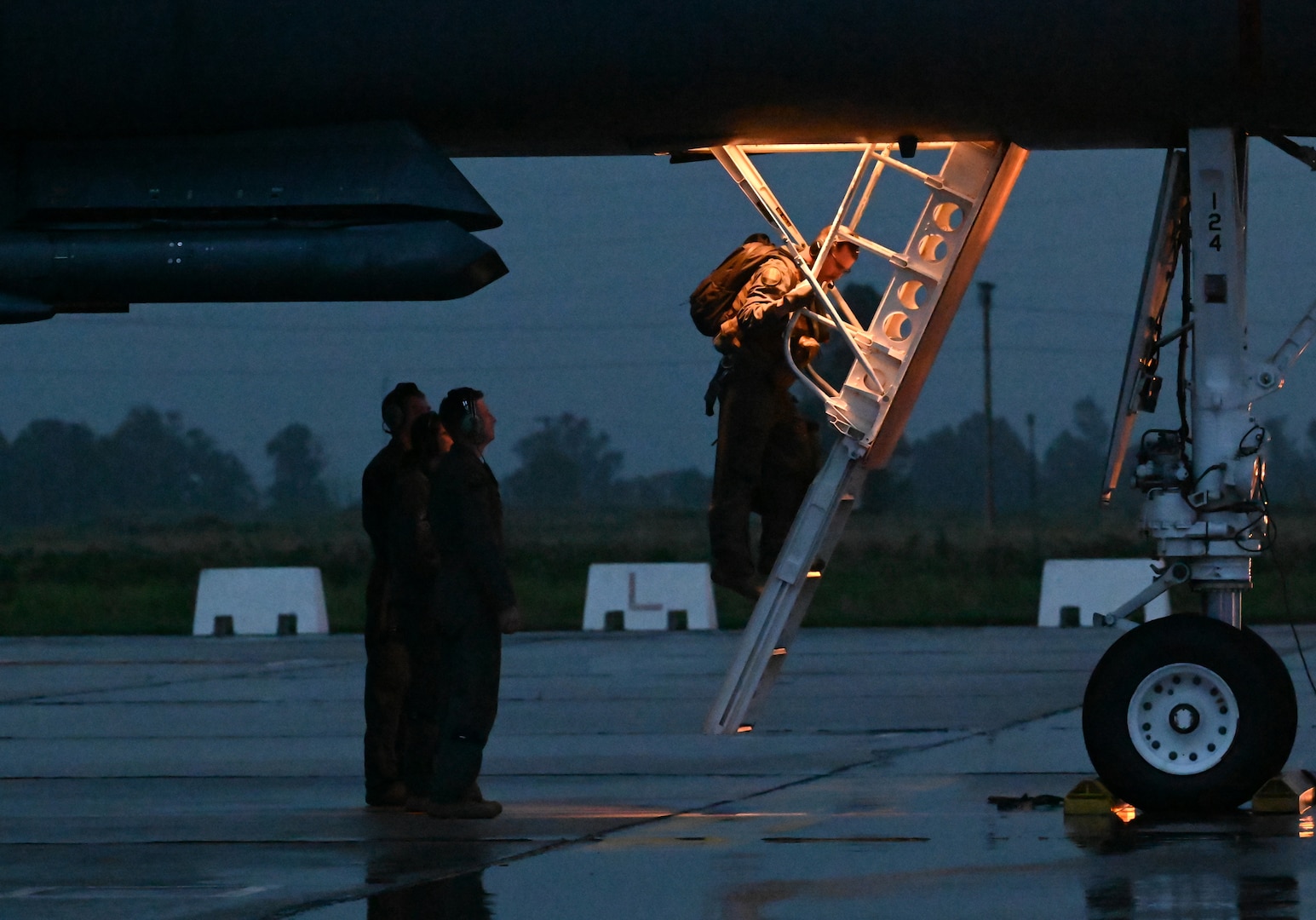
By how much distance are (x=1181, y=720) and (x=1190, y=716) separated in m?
0.04

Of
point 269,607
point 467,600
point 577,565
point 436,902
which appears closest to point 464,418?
point 467,600

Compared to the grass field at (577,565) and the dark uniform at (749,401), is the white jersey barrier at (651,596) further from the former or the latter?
the dark uniform at (749,401)

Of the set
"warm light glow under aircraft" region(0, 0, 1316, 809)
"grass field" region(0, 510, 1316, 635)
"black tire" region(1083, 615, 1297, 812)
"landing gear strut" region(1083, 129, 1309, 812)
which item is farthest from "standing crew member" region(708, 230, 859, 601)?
"grass field" region(0, 510, 1316, 635)

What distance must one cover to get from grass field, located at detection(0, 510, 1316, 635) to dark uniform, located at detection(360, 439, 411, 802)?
16.2m

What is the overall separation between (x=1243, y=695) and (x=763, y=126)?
10.2ft

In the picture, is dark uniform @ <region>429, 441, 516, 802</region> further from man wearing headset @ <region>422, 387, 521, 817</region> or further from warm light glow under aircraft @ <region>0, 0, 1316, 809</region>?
warm light glow under aircraft @ <region>0, 0, 1316, 809</region>

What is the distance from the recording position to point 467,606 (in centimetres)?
980

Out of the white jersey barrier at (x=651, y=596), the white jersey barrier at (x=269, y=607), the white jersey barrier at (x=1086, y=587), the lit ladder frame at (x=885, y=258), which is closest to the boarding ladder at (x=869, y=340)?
the lit ladder frame at (x=885, y=258)

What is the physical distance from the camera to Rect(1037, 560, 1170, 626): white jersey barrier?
23828 mm

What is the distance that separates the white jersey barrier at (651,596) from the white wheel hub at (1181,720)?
16131 mm

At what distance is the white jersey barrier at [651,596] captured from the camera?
84.6 feet

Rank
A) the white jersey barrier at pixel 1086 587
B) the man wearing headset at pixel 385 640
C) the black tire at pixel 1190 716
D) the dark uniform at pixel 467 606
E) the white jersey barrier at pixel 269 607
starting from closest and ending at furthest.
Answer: the black tire at pixel 1190 716 < the dark uniform at pixel 467 606 < the man wearing headset at pixel 385 640 < the white jersey barrier at pixel 1086 587 < the white jersey barrier at pixel 269 607

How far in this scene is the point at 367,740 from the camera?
10.7 metres

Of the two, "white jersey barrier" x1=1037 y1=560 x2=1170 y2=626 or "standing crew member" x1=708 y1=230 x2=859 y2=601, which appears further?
"white jersey barrier" x1=1037 y1=560 x2=1170 y2=626
